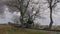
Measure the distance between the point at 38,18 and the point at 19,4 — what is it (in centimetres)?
1052

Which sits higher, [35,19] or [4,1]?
[4,1]

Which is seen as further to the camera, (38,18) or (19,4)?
(38,18)

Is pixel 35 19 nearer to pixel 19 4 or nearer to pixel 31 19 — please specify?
pixel 31 19

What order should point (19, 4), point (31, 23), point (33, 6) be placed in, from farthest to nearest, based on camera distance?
point (33, 6), point (31, 23), point (19, 4)

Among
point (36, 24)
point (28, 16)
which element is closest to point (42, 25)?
point (36, 24)

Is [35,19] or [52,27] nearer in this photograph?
[52,27]

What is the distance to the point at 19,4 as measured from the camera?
80.8 ft

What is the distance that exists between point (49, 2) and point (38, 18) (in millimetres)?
4527

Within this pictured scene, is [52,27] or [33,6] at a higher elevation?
[33,6]

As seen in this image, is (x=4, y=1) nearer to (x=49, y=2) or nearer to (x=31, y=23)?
(x=31, y=23)

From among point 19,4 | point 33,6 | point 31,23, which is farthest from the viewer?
point 33,6

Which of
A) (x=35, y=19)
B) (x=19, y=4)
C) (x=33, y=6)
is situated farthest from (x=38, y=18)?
(x=19, y=4)

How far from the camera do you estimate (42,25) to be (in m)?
31.5

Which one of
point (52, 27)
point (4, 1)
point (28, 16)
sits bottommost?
point (52, 27)
